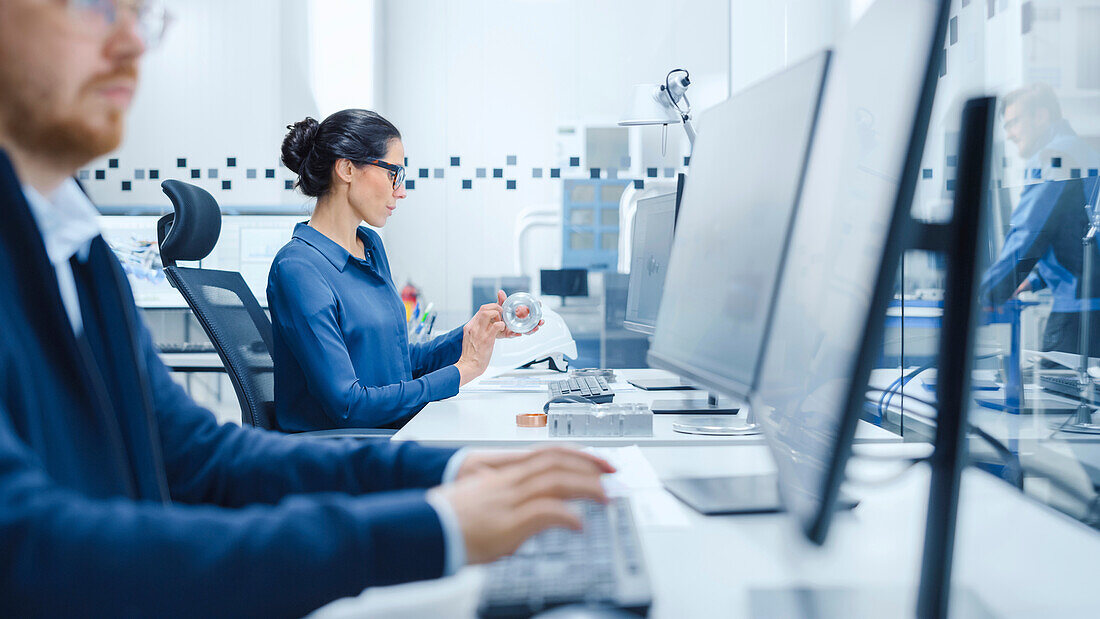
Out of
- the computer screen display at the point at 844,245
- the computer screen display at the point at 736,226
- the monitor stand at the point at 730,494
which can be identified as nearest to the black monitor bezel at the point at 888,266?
the computer screen display at the point at 844,245

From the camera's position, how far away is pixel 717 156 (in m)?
0.92

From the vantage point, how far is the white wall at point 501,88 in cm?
379

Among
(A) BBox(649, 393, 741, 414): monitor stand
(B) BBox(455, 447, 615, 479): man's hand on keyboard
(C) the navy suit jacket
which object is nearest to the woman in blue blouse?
(A) BBox(649, 393, 741, 414): monitor stand

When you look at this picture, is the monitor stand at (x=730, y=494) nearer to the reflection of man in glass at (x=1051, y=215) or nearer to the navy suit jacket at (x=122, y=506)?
the navy suit jacket at (x=122, y=506)

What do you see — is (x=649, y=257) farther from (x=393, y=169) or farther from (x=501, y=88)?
(x=501, y=88)

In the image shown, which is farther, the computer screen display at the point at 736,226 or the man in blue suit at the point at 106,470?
the computer screen display at the point at 736,226

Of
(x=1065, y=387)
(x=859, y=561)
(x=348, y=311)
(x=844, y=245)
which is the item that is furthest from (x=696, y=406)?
(x=1065, y=387)

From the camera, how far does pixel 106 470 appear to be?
0.68 metres

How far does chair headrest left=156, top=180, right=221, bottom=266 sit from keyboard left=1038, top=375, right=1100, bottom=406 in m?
2.45

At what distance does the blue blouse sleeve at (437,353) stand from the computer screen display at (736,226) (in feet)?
3.88

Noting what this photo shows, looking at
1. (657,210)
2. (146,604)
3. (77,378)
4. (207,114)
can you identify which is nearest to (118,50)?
(77,378)

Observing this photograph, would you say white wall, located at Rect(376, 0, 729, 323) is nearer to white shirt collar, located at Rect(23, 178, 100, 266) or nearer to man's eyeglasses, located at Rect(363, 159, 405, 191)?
man's eyeglasses, located at Rect(363, 159, 405, 191)

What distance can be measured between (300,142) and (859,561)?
1760 millimetres

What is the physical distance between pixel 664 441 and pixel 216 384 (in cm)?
318
